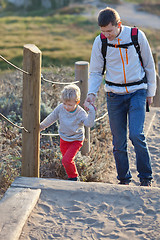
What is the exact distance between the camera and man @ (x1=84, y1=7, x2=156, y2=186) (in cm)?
359

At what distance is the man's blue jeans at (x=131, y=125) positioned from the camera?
367 cm

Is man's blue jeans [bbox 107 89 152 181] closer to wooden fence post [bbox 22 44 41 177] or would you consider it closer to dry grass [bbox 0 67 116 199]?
wooden fence post [bbox 22 44 41 177]

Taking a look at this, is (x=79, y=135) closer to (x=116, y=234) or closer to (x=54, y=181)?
(x=54, y=181)

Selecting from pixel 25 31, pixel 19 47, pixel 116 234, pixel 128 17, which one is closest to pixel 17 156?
pixel 116 234

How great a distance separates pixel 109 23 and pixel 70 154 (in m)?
1.26

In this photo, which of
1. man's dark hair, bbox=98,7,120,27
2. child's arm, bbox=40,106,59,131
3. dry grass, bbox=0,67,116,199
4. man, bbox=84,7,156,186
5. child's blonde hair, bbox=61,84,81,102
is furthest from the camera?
dry grass, bbox=0,67,116,199

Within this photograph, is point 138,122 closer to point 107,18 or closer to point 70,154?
point 70,154

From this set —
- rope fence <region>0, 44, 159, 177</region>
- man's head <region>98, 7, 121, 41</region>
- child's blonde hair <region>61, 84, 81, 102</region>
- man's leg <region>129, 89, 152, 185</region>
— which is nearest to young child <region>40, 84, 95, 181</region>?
child's blonde hair <region>61, 84, 81, 102</region>

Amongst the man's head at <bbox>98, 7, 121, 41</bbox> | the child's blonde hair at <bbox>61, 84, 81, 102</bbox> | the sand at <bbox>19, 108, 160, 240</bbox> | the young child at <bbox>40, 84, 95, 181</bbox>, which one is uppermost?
the man's head at <bbox>98, 7, 121, 41</bbox>

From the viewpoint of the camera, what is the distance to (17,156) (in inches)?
192

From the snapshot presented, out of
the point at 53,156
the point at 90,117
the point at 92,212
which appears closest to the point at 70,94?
the point at 90,117

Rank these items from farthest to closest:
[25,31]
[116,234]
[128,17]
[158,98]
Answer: [128,17], [25,31], [158,98], [116,234]

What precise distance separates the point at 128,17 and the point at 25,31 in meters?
10.2

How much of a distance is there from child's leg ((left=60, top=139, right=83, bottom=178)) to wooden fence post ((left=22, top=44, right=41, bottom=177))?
27cm
